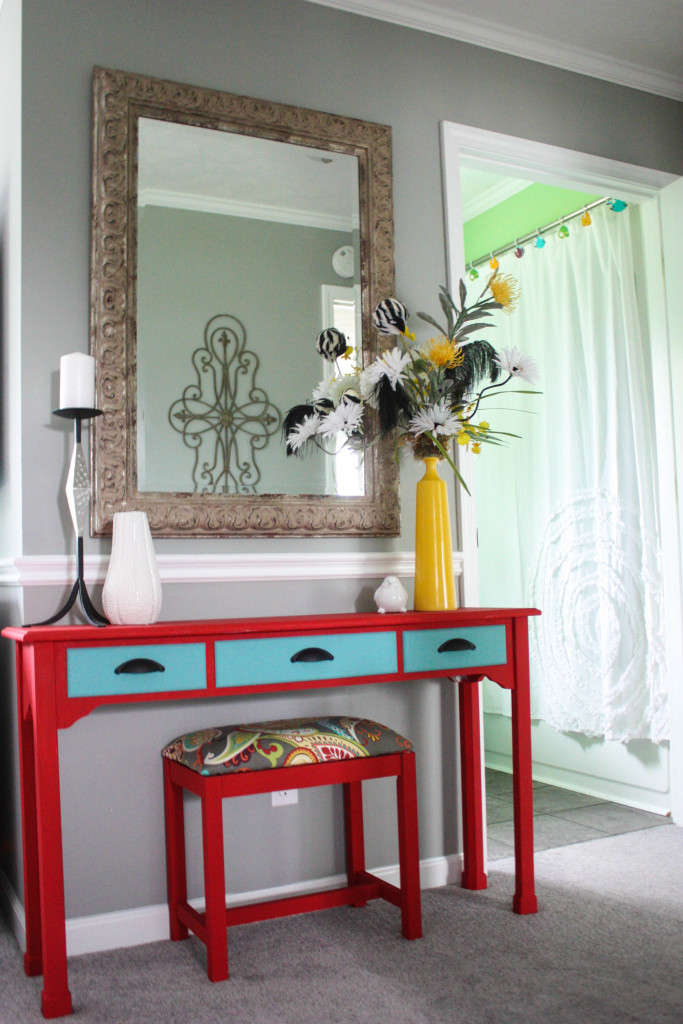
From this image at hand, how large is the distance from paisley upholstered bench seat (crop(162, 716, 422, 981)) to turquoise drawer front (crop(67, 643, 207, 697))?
194 mm

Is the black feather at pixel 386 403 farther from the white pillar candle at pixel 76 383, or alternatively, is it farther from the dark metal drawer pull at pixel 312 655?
the white pillar candle at pixel 76 383

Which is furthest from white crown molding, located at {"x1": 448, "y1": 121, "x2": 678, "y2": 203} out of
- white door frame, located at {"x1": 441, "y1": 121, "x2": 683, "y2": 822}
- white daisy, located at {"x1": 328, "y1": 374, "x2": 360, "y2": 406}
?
white daisy, located at {"x1": 328, "y1": 374, "x2": 360, "y2": 406}

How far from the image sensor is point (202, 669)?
1.97 m

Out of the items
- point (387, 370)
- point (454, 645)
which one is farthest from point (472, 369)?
point (454, 645)

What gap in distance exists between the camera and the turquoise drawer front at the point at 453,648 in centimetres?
220

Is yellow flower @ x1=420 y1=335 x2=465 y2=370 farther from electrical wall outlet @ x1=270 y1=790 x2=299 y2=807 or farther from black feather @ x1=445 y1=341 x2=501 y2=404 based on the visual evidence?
electrical wall outlet @ x1=270 y1=790 x2=299 y2=807

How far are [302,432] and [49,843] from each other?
1222mm

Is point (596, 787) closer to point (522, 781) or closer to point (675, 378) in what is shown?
point (522, 781)

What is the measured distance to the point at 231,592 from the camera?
2383 millimetres

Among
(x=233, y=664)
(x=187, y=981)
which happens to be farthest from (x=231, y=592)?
(x=187, y=981)

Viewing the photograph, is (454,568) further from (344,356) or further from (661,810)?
(661,810)

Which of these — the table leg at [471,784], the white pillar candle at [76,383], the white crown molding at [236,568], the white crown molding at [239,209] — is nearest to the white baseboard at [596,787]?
the table leg at [471,784]

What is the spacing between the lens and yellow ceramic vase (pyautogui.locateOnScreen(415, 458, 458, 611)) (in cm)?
241

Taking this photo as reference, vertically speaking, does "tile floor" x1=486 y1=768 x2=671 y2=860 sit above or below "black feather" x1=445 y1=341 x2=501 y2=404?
below
